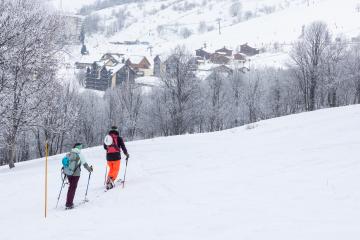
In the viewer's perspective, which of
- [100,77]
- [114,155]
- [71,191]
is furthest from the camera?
[100,77]

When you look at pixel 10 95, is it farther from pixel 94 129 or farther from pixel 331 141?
pixel 94 129

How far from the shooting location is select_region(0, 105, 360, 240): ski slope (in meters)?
7.62

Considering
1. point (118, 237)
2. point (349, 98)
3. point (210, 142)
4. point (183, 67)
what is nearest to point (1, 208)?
point (118, 237)

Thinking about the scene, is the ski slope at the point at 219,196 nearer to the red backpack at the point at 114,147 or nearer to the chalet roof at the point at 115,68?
the red backpack at the point at 114,147

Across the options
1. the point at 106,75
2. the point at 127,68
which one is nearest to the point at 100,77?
the point at 106,75

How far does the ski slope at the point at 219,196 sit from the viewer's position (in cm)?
762

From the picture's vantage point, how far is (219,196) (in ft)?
33.2

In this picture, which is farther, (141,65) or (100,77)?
(141,65)

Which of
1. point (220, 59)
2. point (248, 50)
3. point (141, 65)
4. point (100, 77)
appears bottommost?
point (100, 77)

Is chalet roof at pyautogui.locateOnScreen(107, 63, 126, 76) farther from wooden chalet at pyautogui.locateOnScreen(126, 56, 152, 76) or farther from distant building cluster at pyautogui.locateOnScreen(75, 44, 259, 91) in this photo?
wooden chalet at pyautogui.locateOnScreen(126, 56, 152, 76)

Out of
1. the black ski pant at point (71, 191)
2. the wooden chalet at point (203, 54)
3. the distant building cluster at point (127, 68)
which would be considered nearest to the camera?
the black ski pant at point (71, 191)

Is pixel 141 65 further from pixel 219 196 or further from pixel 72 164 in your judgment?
pixel 219 196

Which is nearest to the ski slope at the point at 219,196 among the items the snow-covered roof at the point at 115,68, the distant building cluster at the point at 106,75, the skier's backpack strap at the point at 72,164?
the skier's backpack strap at the point at 72,164

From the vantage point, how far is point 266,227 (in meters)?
7.38
